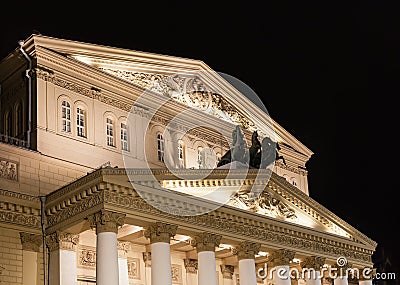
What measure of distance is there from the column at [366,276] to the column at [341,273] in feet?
4.95

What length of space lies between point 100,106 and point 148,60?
300 centimetres

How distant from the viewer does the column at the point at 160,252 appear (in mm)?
20484

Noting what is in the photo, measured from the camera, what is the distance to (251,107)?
32.8 metres

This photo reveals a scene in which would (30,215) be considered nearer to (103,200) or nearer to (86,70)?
(103,200)

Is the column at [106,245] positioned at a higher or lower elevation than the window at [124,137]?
lower

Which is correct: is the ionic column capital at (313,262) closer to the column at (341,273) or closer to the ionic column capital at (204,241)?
the column at (341,273)

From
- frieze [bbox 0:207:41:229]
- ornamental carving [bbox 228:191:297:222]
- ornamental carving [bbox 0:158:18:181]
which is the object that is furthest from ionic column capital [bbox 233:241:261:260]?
ornamental carving [bbox 0:158:18:181]


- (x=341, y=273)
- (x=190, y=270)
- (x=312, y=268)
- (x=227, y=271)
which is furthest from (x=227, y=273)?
(x=341, y=273)

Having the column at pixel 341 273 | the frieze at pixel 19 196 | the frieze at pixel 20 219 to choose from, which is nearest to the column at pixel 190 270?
the column at pixel 341 273

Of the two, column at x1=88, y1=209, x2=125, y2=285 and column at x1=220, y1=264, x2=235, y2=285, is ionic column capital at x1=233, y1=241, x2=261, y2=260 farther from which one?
column at x1=88, y1=209, x2=125, y2=285

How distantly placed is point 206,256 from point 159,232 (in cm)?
227

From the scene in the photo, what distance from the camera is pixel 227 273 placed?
91.9ft

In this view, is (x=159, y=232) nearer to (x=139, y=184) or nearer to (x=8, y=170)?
(x=139, y=184)

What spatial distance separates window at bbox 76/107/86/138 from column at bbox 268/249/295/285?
26.8ft
